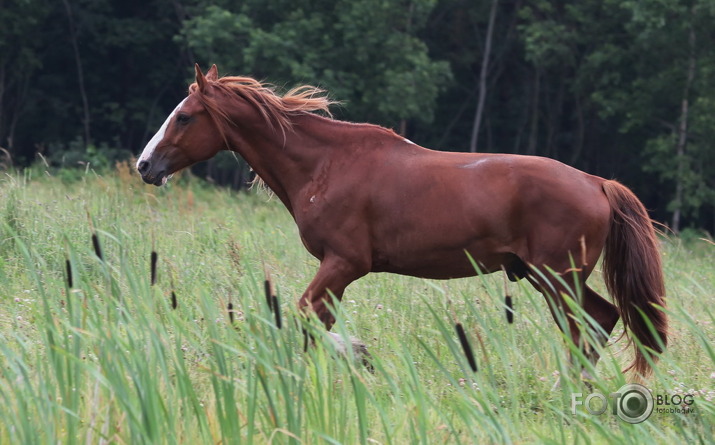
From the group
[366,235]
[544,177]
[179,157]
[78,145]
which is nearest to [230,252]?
[179,157]

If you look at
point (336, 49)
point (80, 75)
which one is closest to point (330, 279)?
point (336, 49)

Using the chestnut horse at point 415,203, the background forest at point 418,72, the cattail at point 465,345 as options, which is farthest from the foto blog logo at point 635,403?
the background forest at point 418,72

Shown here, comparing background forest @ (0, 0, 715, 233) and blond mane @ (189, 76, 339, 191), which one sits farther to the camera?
background forest @ (0, 0, 715, 233)

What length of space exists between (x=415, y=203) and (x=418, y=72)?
1822 cm

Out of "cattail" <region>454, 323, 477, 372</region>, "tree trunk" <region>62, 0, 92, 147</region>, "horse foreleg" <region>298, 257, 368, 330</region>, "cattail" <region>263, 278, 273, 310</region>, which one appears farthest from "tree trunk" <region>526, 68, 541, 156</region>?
"cattail" <region>454, 323, 477, 372</region>

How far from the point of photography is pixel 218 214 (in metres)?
11.7

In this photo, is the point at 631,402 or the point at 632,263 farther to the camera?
the point at 632,263

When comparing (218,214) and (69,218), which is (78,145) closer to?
(218,214)

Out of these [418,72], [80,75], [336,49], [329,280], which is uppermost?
[336,49]

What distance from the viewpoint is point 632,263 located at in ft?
17.4

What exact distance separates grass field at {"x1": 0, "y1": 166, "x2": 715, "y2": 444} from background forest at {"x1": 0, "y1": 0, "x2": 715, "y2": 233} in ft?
42.0

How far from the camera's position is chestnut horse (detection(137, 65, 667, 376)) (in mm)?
5328

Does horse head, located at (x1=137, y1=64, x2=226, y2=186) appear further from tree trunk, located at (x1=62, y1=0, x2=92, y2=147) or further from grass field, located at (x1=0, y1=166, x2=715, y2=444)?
tree trunk, located at (x1=62, y1=0, x2=92, y2=147)

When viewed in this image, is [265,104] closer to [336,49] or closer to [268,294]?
[268,294]
